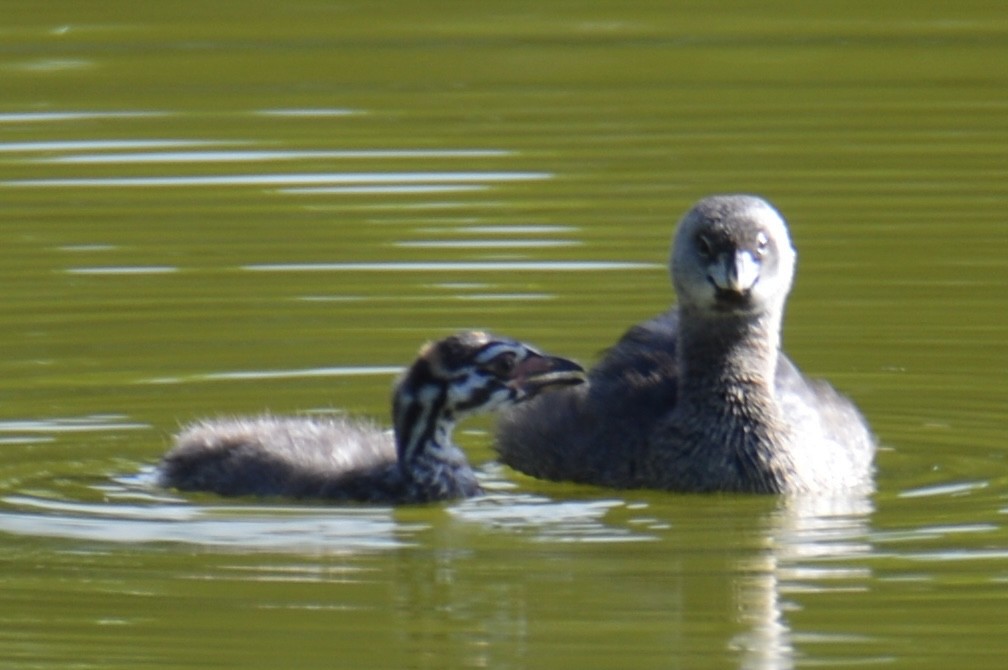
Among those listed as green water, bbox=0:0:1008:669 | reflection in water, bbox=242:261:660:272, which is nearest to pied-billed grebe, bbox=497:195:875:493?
green water, bbox=0:0:1008:669

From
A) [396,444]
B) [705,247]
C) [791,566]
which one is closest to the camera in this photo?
[791,566]

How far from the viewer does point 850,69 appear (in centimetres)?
1794

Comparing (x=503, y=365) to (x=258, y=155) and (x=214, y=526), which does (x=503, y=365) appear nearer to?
(x=214, y=526)


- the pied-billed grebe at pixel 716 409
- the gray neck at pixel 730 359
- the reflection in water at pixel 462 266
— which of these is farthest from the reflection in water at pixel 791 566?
the reflection in water at pixel 462 266

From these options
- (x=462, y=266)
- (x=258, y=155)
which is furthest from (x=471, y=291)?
(x=258, y=155)

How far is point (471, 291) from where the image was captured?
1310cm

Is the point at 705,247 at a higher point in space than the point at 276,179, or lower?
lower

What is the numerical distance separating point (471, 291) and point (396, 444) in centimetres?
298

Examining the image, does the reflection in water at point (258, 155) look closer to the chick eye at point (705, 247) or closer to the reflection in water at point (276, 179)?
the reflection in water at point (276, 179)

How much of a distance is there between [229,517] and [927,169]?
7.09 m

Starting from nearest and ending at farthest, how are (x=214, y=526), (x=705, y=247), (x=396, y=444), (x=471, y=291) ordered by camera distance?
(x=214, y=526)
(x=396, y=444)
(x=705, y=247)
(x=471, y=291)

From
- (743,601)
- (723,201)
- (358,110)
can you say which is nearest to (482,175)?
(358,110)

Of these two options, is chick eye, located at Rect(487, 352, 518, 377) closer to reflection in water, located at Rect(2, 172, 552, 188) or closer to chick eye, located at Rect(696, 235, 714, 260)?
chick eye, located at Rect(696, 235, 714, 260)

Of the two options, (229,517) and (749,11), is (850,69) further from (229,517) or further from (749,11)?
(229,517)
